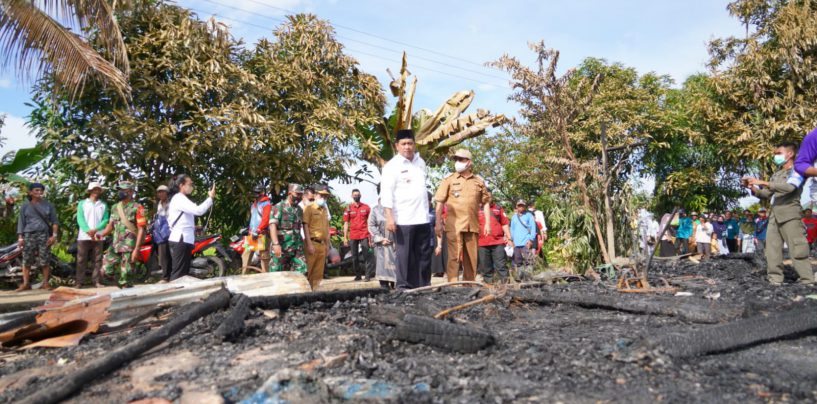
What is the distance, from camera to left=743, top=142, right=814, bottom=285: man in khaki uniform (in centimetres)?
570

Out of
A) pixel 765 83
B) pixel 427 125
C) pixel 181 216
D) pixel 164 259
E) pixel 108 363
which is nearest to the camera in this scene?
pixel 108 363

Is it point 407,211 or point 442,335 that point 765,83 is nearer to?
point 407,211

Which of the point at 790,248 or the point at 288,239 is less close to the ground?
the point at 288,239

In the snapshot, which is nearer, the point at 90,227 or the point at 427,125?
the point at 90,227

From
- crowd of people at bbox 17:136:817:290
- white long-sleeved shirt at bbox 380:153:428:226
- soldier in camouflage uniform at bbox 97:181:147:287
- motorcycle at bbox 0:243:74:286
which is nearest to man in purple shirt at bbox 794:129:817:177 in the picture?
crowd of people at bbox 17:136:817:290

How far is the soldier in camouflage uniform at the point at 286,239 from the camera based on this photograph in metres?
7.10

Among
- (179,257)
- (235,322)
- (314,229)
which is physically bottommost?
(235,322)

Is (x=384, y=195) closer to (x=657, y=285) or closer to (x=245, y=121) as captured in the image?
(x=657, y=285)

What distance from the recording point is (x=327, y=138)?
12.9 m

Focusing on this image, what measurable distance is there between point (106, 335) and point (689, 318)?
12.7 ft

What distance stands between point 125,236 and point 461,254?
5.27 m

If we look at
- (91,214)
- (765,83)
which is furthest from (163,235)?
(765,83)

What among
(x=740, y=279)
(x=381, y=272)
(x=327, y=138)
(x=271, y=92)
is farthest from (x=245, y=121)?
(x=740, y=279)

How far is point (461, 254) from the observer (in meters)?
6.85
